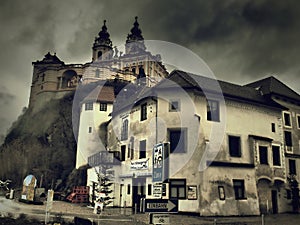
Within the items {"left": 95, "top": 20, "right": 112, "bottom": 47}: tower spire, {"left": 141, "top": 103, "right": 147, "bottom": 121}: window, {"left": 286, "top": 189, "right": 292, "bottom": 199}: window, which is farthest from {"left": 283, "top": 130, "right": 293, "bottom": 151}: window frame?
{"left": 95, "top": 20, "right": 112, "bottom": 47}: tower spire

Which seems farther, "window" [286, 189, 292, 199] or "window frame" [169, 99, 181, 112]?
"window" [286, 189, 292, 199]

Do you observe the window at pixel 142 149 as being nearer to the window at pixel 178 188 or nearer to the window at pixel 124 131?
the window at pixel 124 131

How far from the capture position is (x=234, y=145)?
3092cm

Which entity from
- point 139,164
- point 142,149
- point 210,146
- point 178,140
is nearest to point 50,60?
point 142,149

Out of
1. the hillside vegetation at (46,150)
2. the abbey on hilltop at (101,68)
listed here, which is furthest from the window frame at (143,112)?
the abbey on hilltop at (101,68)

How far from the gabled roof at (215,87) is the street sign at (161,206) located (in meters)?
20.4

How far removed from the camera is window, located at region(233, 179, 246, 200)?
94.3ft

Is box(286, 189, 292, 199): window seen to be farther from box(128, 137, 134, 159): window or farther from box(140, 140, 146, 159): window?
box(128, 137, 134, 159): window

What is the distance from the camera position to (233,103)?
105 feet

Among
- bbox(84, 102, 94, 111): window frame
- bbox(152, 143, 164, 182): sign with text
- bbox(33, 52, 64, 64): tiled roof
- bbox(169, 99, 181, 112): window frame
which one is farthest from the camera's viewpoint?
bbox(33, 52, 64, 64): tiled roof

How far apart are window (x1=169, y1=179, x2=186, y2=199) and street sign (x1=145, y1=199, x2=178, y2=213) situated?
1774 centimetres

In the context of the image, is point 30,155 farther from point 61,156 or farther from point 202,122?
point 202,122

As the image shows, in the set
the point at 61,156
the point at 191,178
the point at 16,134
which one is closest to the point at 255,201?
the point at 191,178

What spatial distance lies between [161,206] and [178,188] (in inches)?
704
